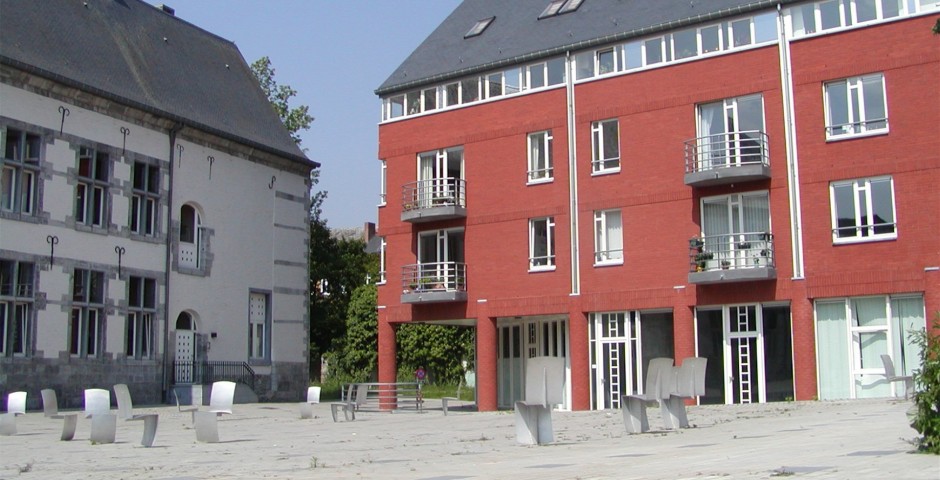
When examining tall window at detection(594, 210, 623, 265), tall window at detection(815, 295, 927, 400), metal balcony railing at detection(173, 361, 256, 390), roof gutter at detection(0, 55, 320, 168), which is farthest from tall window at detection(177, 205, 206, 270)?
tall window at detection(815, 295, 927, 400)

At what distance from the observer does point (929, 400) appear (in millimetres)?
10078

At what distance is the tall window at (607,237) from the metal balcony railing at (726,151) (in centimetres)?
265

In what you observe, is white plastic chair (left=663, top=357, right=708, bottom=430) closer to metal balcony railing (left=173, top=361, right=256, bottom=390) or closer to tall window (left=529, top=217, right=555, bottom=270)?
tall window (left=529, top=217, right=555, bottom=270)

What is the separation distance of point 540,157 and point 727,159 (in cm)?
606

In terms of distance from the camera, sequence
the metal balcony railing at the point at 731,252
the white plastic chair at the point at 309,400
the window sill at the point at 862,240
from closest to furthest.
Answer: the white plastic chair at the point at 309,400
the window sill at the point at 862,240
the metal balcony railing at the point at 731,252

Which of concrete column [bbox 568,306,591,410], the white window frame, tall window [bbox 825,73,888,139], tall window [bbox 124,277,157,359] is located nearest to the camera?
tall window [bbox 825,73,888,139]

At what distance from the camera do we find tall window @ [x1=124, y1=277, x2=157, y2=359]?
3428 centimetres

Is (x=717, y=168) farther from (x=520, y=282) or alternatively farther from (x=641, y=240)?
(x=520, y=282)

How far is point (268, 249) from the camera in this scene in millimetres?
40906

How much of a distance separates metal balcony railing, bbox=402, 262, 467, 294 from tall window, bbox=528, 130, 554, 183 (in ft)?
11.8

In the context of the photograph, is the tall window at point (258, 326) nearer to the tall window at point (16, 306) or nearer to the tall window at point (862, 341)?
the tall window at point (16, 306)

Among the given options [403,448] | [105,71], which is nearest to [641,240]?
[403,448]

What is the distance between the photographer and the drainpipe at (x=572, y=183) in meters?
30.3

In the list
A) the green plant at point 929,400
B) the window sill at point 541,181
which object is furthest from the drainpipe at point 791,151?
the green plant at point 929,400
